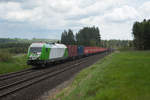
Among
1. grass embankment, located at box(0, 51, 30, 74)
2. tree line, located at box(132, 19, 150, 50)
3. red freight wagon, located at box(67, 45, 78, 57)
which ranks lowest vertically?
grass embankment, located at box(0, 51, 30, 74)

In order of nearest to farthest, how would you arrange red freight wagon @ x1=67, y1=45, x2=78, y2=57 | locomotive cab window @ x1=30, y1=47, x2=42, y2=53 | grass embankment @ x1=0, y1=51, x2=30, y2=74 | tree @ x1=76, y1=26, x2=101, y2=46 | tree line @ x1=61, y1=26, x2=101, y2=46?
grass embankment @ x1=0, y1=51, x2=30, y2=74 < locomotive cab window @ x1=30, y1=47, x2=42, y2=53 < red freight wagon @ x1=67, y1=45, x2=78, y2=57 < tree line @ x1=61, y1=26, x2=101, y2=46 < tree @ x1=76, y1=26, x2=101, y2=46

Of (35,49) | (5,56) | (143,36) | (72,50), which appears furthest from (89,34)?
(35,49)

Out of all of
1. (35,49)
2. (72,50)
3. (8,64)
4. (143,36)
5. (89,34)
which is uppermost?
(89,34)


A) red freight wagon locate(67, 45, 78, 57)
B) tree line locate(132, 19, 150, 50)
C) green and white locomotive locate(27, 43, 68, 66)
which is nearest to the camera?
green and white locomotive locate(27, 43, 68, 66)

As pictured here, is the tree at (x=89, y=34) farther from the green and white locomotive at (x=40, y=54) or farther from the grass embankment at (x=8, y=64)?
the green and white locomotive at (x=40, y=54)

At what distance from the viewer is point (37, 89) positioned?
1311 cm

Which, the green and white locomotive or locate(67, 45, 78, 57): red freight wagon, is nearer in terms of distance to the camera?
the green and white locomotive

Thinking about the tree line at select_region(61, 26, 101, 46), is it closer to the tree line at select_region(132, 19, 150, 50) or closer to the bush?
the tree line at select_region(132, 19, 150, 50)

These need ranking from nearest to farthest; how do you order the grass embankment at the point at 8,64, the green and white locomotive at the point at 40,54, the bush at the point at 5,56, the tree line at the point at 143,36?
the grass embankment at the point at 8,64
the green and white locomotive at the point at 40,54
the bush at the point at 5,56
the tree line at the point at 143,36

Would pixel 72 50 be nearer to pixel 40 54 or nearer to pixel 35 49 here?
pixel 35 49

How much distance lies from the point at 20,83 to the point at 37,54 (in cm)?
919

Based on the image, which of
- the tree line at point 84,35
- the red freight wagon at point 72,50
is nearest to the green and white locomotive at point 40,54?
the red freight wagon at point 72,50

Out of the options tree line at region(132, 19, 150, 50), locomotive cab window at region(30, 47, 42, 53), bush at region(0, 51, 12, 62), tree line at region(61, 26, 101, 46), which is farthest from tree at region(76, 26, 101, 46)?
locomotive cab window at region(30, 47, 42, 53)

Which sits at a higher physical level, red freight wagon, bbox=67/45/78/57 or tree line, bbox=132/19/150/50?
tree line, bbox=132/19/150/50
